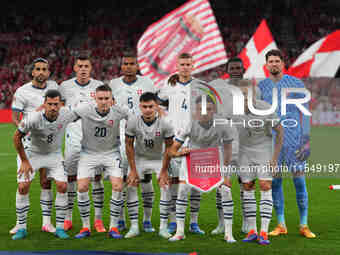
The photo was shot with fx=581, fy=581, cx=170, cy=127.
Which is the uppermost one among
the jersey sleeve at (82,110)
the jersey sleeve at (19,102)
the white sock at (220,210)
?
the jersey sleeve at (19,102)

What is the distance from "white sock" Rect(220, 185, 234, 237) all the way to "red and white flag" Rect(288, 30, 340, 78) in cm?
499

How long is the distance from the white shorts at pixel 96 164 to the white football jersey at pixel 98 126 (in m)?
0.06

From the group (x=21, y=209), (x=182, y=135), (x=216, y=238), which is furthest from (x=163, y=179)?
(x=21, y=209)

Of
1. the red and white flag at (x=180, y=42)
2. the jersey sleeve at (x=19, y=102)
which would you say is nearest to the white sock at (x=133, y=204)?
the jersey sleeve at (x=19, y=102)

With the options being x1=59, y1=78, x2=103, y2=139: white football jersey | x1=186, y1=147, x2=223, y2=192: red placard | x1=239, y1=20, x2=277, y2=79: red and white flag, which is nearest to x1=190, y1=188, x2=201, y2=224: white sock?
x1=186, y1=147, x2=223, y2=192: red placard

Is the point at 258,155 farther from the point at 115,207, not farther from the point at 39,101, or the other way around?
the point at 39,101

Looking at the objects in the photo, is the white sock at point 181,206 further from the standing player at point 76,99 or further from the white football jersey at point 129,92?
the white football jersey at point 129,92

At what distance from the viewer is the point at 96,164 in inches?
251

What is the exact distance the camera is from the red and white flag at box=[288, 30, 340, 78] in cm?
1038

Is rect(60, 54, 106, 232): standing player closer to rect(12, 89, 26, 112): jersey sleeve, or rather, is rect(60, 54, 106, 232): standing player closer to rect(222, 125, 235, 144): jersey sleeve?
rect(12, 89, 26, 112): jersey sleeve

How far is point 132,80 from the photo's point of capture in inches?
274

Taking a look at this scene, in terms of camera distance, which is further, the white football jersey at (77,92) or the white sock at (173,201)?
the white football jersey at (77,92)

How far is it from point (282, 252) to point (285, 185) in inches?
198

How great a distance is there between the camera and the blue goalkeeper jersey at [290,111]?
6086mm
